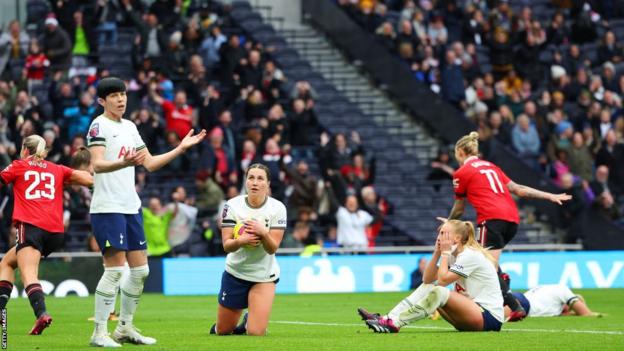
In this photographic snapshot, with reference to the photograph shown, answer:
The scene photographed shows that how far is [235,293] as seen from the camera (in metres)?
13.9

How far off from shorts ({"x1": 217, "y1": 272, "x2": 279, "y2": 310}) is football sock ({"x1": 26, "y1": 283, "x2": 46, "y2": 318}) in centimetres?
184

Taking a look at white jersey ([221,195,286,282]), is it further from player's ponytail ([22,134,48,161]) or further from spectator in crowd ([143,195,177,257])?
spectator in crowd ([143,195,177,257])

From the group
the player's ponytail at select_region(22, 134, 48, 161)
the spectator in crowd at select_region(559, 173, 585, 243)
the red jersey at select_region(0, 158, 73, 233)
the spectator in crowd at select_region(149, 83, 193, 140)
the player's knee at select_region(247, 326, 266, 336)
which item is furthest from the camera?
the spectator in crowd at select_region(559, 173, 585, 243)

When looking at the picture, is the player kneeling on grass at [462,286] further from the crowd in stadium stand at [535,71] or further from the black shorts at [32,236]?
the crowd in stadium stand at [535,71]

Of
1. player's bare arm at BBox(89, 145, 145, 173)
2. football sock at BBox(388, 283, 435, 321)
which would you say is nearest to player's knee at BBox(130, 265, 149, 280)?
player's bare arm at BBox(89, 145, 145, 173)

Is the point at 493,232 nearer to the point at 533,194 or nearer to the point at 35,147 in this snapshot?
the point at 533,194

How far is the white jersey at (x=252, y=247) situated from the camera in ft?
44.9

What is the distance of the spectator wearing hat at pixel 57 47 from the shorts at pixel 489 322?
17853mm

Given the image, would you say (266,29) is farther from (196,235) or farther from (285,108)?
(196,235)

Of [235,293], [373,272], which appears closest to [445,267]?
[235,293]

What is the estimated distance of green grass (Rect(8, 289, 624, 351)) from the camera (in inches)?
487

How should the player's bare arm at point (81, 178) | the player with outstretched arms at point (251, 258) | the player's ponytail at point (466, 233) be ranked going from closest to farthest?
the player with outstretched arms at point (251, 258) → the player's ponytail at point (466, 233) → the player's bare arm at point (81, 178)

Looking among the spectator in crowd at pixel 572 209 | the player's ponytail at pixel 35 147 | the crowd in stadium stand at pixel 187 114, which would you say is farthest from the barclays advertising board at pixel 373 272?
the player's ponytail at pixel 35 147

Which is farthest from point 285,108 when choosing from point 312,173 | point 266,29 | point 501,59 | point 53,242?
point 53,242
